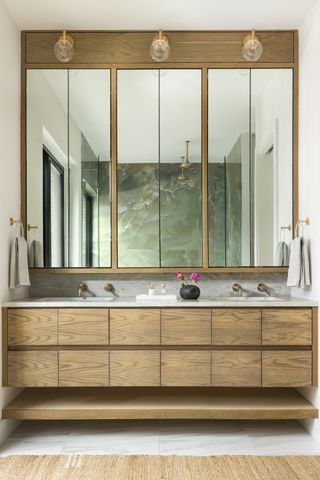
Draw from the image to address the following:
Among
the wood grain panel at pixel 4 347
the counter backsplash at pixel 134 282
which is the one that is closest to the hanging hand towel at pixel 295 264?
the counter backsplash at pixel 134 282

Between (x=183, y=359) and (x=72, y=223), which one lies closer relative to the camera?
(x=183, y=359)

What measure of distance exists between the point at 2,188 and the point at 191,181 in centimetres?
125

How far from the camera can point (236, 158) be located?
3502mm

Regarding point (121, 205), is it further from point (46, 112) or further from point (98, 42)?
point (98, 42)

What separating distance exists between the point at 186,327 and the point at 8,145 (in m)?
1.60

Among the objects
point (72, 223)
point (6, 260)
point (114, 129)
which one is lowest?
point (6, 260)

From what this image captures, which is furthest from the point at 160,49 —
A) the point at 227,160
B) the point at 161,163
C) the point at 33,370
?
the point at 33,370

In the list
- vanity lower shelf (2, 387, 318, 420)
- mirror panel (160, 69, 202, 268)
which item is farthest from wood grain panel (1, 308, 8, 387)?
mirror panel (160, 69, 202, 268)

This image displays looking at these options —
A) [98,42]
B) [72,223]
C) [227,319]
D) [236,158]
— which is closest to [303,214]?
[236,158]

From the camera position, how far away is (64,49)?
11.0ft

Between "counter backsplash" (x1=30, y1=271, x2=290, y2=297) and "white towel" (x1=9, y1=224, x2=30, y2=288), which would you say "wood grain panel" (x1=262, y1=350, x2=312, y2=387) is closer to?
"counter backsplash" (x1=30, y1=271, x2=290, y2=297)

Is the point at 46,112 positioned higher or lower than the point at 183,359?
higher

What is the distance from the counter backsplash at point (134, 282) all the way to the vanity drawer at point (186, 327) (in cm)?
50

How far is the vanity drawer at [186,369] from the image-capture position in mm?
3059
